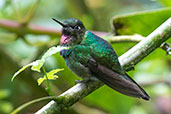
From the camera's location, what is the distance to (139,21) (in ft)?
7.45

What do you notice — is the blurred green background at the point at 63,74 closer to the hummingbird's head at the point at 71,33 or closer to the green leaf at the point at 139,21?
the green leaf at the point at 139,21

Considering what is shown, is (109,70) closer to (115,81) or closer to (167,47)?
(115,81)

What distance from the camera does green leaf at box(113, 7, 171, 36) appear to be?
7.21 ft

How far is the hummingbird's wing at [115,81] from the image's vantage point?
1.62 meters

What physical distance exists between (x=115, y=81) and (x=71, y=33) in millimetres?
401

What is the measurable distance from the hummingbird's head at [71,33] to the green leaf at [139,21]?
1.20 feet

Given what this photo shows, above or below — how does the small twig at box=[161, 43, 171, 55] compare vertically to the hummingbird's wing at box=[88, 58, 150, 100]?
above

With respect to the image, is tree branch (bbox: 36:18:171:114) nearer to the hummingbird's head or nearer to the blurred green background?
the hummingbird's head

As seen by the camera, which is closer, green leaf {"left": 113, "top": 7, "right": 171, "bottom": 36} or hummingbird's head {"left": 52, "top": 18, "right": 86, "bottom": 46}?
hummingbird's head {"left": 52, "top": 18, "right": 86, "bottom": 46}

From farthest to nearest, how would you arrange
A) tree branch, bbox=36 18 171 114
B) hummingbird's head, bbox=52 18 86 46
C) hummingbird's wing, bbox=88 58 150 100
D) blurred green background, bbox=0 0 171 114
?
blurred green background, bbox=0 0 171 114 < hummingbird's head, bbox=52 18 86 46 < hummingbird's wing, bbox=88 58 150 100 < tree branch, bbox=36 18 171 114

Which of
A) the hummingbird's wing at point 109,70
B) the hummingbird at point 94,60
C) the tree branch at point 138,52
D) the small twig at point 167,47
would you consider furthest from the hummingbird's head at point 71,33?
the small twig at point 167,47

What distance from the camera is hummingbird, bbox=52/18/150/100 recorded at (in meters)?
1.67

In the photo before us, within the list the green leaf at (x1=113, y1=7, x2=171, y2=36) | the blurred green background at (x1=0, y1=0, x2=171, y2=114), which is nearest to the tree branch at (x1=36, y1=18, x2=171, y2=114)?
the green leaf at (x1=113, y1=7, x2=171, y2=36)

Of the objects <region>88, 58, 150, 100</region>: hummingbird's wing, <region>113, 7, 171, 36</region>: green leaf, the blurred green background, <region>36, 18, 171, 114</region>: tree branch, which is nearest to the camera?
<region>36, 18, 171, 114</region>: tree branch
